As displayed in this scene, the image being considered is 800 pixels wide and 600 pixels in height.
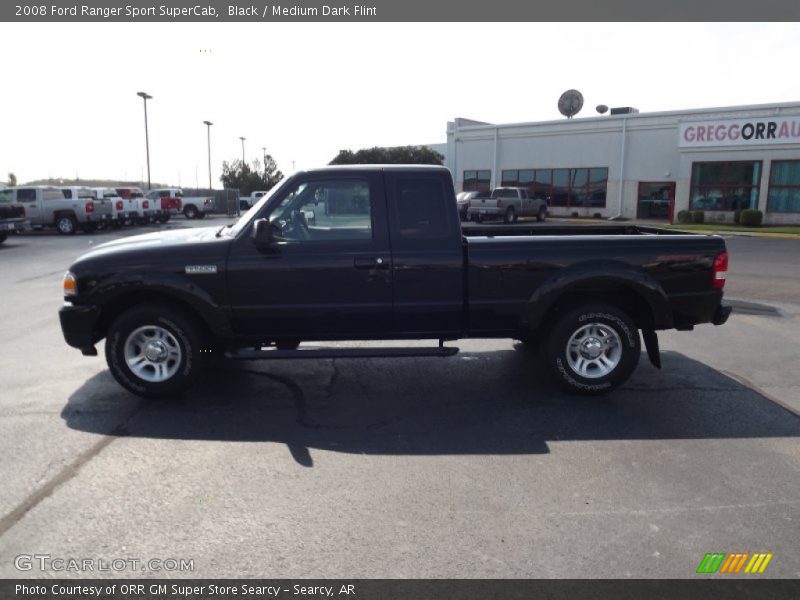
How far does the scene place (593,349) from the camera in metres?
5.77

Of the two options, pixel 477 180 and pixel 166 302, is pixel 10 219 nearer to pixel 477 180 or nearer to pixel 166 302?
pixel 166 302

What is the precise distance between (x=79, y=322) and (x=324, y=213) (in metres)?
2.35

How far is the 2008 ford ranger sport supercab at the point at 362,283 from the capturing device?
18.2 ft

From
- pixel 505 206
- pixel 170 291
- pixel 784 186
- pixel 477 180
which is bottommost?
pixel 170 291

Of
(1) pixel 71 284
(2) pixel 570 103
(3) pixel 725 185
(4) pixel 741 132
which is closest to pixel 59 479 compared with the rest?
(1) pixel 71 284

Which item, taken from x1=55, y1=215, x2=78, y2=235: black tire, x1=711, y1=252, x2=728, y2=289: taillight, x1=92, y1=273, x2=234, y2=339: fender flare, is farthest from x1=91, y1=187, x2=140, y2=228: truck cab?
x1=711, y1=252, x2=728, y2=289: taillight

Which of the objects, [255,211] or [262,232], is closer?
[262,232]

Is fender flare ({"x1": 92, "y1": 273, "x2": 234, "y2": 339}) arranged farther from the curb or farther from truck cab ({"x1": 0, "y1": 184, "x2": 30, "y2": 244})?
truck cab ({"x1": 0, "y1": 184, "x2": 30, "y2": 244})

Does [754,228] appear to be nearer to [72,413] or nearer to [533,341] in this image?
[533,341]

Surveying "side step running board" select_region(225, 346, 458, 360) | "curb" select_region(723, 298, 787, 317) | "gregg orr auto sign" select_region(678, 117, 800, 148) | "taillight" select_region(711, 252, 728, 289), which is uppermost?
"gregg orr auto sign" select_region(678, 117, 800, 148)

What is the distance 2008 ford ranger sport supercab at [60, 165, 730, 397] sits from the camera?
218 inches

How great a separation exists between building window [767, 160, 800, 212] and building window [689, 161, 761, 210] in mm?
628

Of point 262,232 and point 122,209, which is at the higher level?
point 262,232

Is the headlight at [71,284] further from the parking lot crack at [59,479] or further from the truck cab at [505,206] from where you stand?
the truck cab at [505,206]
